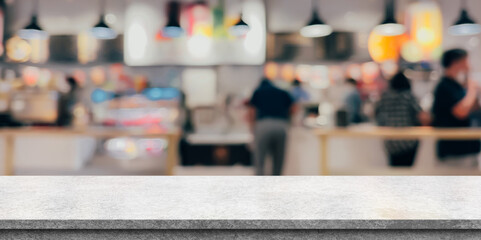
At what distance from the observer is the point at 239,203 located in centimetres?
129

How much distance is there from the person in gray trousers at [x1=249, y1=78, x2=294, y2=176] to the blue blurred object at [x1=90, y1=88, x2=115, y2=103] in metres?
3.05

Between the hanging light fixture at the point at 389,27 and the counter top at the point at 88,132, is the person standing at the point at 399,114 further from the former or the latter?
the counter top at the point at 88,132

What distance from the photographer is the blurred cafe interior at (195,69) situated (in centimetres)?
620

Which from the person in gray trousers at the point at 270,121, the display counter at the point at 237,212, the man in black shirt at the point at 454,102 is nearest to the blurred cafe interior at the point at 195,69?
the person in gray trousers at the point at 270,121

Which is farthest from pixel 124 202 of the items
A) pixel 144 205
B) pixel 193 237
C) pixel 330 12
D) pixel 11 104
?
pixel 330 12

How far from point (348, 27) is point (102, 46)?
3789 millimetres

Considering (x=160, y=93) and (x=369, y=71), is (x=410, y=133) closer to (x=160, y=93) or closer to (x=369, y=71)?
Answer: (x=369, y=71)

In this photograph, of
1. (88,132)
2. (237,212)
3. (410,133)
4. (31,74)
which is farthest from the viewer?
(31,74)

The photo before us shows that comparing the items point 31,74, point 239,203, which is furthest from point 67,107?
point 239,203

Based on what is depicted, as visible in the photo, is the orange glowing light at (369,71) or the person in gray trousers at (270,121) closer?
the person in gray trousers at (270,121)

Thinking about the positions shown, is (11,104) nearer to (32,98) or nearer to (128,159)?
(32,98)

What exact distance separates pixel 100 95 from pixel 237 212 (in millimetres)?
6597

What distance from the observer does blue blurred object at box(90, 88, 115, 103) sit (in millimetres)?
7282

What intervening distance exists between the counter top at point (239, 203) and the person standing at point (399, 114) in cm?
312
